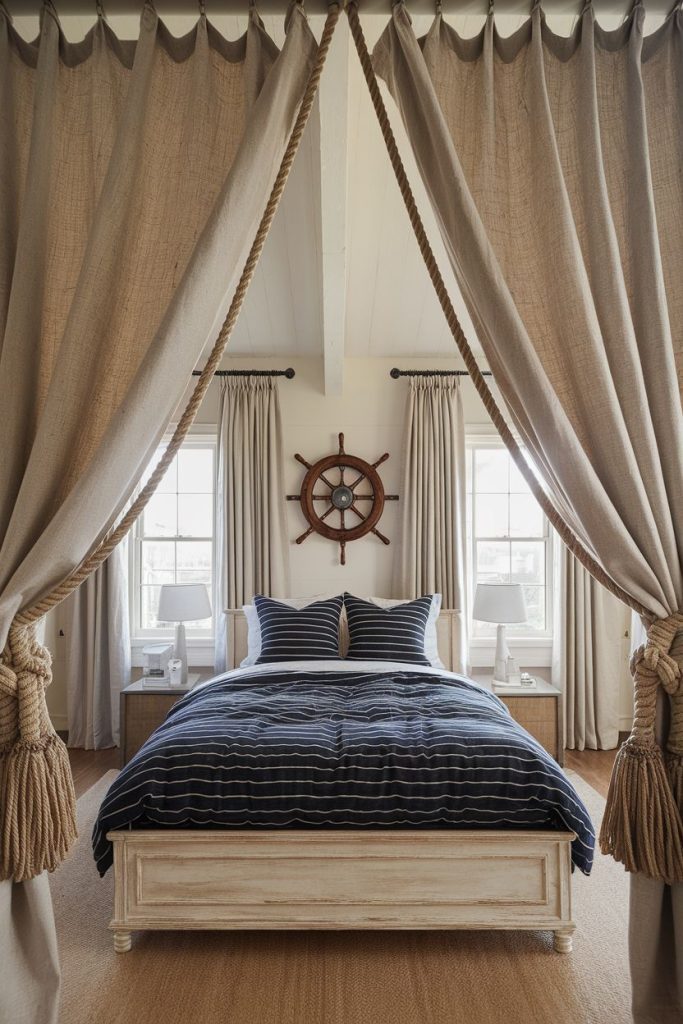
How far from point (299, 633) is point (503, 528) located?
1.92 m

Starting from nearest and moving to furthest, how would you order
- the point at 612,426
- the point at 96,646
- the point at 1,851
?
Answer: the point at 1,851
the point at 612,426
the point at 96,646

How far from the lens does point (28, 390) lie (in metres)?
1.54

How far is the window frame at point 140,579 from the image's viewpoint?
4832 millimetres

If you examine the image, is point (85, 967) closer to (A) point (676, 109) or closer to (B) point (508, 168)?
(B) point (508, 168)

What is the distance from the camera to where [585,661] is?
457cm

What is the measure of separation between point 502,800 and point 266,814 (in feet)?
2.67

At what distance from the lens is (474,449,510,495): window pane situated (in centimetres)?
499

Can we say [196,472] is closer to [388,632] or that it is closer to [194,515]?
[194,515]

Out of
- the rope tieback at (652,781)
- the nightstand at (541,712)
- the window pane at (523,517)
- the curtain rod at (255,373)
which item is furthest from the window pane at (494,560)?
the rope tieback at (652,781)

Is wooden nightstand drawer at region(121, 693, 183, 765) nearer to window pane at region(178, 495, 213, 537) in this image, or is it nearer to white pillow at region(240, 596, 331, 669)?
white pillow at region(240, 596, 331, 669)

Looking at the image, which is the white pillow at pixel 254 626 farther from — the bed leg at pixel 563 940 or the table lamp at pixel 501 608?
the bed leg at pixel 563 940

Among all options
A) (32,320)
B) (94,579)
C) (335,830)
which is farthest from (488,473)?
(32,320)

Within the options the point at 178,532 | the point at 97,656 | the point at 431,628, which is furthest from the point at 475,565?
the point at 97,656

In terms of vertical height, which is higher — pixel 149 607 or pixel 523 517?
pixel 523 517
